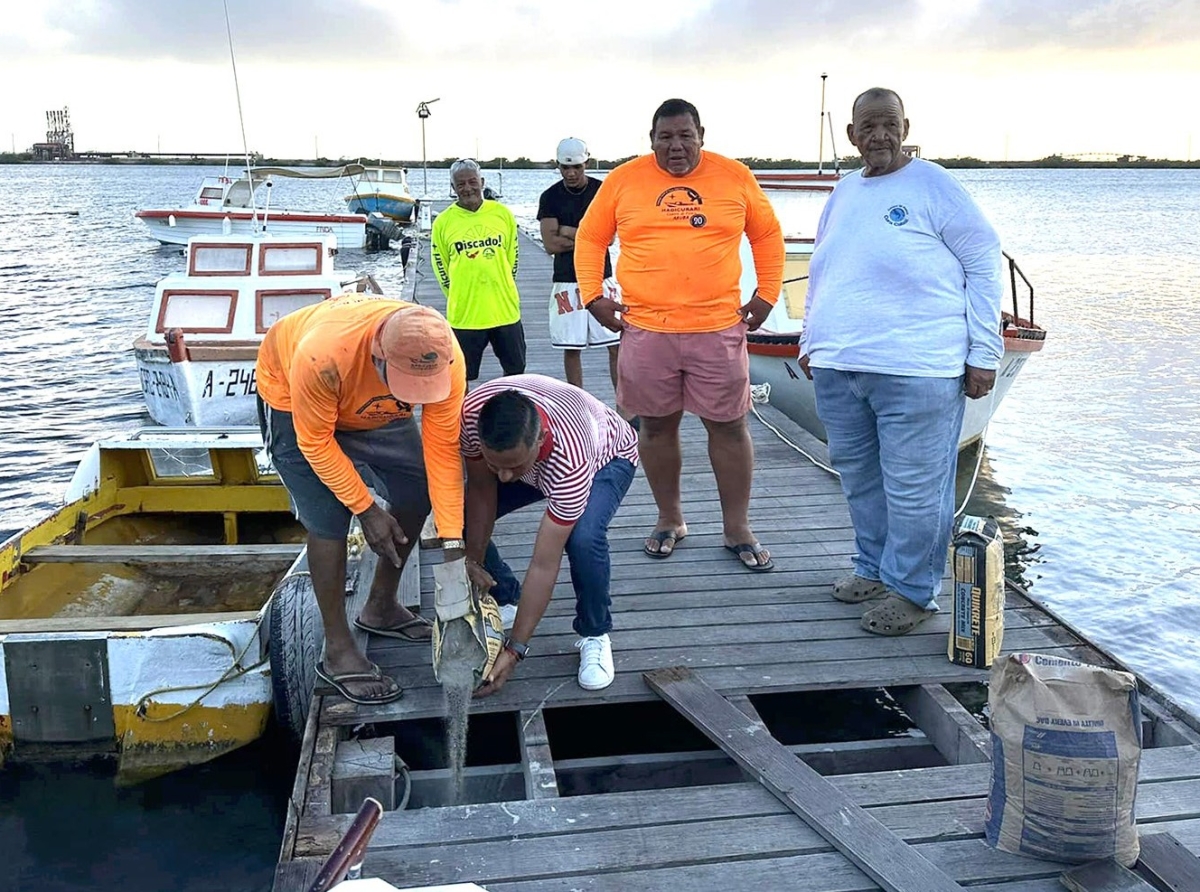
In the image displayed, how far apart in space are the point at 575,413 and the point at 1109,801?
1809 mm

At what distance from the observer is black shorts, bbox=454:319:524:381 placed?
21.9 feet

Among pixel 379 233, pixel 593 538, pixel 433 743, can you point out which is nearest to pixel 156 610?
pixel 433 743

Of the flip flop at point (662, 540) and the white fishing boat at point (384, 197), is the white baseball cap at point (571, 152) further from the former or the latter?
the white fishing boat at point (384, 197)

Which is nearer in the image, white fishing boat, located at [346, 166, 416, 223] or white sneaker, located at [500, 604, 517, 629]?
white sneaker, located at [500, 604, 517, 629]

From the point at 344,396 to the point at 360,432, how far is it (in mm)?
264

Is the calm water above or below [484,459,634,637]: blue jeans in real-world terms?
below

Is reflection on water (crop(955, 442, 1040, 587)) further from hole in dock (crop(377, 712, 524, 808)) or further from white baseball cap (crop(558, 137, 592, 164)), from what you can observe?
hole in dock (crop(377, 712, 524, 808))

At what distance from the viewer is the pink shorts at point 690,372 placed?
4.34 m

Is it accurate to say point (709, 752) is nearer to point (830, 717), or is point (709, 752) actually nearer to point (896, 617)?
point (896, 617)

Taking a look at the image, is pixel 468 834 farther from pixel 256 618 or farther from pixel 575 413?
pixel 256 618

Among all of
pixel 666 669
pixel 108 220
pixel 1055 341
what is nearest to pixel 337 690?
pixel 666 669

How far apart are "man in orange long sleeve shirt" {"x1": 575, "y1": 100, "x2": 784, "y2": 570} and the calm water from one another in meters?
2.29

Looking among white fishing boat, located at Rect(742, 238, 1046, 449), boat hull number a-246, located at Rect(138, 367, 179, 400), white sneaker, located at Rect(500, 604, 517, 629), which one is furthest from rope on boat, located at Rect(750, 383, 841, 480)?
boat hull number a-246, located at Rect(138, 367, 179, 400)

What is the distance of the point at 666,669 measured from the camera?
3.68 metres
